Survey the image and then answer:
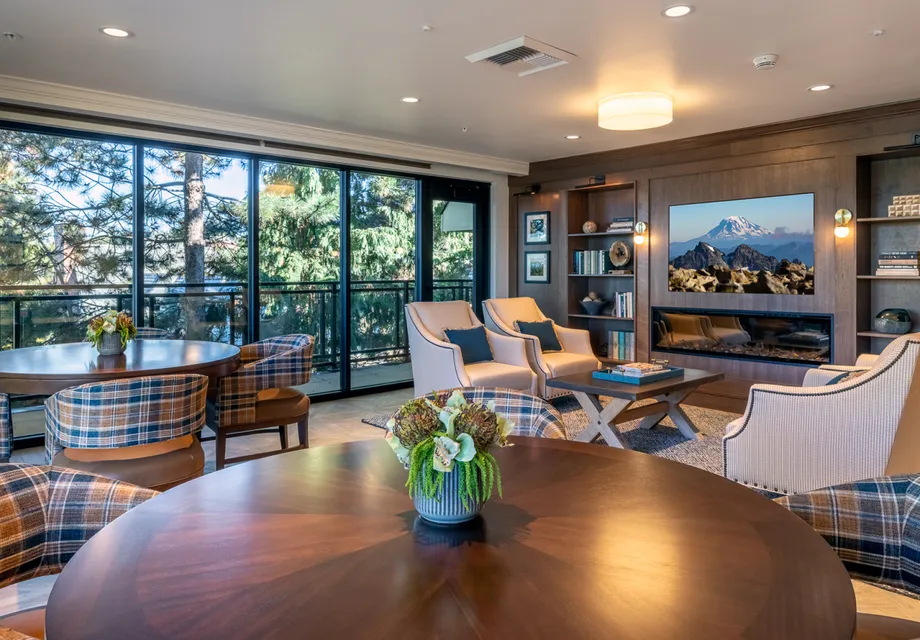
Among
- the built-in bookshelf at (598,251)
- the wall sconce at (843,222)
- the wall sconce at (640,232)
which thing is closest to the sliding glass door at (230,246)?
the built-in bookshelf at (598,251)

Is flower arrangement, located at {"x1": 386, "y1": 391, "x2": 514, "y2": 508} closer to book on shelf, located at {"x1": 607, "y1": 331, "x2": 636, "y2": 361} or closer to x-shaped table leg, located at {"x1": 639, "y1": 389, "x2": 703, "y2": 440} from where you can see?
x-shaped table leg, located at {"x1": 639, "y1": 389, "x2": 703, "y2": 440}

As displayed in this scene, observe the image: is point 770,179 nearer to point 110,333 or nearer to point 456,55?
point 456,55

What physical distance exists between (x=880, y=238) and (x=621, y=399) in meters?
2.82

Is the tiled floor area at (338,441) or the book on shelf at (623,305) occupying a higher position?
the book on shelf at (623,305)

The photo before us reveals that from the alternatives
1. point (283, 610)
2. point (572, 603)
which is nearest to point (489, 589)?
point (572, 603)

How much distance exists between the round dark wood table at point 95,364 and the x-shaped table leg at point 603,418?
2233 millimetres

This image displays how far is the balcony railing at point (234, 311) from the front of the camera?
4500 millimetres

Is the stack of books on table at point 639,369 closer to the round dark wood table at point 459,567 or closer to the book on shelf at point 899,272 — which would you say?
the book on shelf at point 899,272

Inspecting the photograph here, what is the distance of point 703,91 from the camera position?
4402mm

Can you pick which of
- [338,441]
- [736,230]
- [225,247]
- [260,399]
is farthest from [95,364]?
[736,230]

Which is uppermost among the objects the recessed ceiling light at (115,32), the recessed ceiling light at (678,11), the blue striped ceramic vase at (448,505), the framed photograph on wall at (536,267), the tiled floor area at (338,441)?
the recessed ceiling light at (115,32)

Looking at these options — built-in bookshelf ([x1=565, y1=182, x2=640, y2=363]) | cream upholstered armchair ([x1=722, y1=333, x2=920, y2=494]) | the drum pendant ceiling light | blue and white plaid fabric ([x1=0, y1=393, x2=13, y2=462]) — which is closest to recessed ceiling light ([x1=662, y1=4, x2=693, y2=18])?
the drum pendant ceiling light

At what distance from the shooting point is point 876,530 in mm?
1332

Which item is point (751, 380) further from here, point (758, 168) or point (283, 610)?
point (283, 610)
